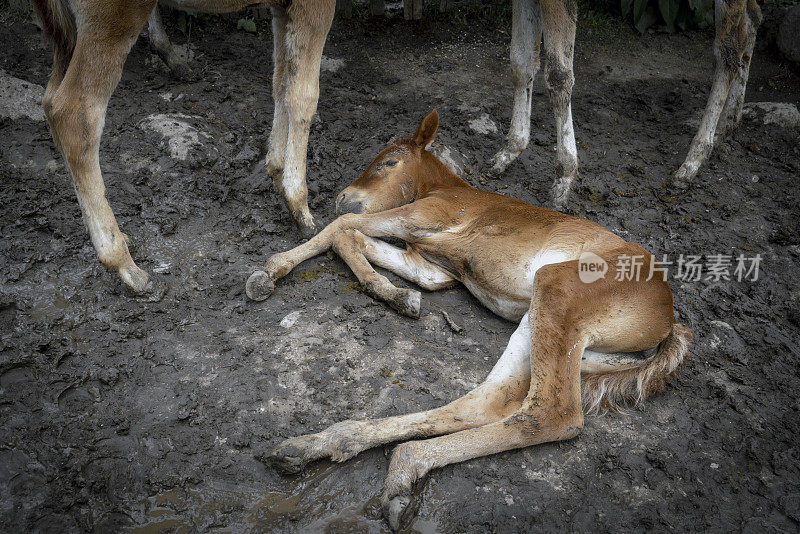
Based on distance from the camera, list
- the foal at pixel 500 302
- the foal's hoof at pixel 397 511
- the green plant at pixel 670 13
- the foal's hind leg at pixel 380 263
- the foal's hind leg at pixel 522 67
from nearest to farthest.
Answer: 1. the foal's hoof at pixel 397 511
2. the foal at pixel 500 302
3. the foal's hind leg at pixel 380 263
4. the foal's hind leg at pixel 522 67
5. the green plant at pixel 670 13

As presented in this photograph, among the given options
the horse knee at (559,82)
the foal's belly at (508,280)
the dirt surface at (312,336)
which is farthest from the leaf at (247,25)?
the foal's belly at (508,280)

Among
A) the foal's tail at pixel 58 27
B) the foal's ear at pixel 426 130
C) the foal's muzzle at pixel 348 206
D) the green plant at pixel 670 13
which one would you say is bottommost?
the foal's muzzle at pixel 348 206

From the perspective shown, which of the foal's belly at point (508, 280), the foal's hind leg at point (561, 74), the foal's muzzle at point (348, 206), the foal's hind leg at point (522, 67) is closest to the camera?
the foal's belly at point (508, 280)

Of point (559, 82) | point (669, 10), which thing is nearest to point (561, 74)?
point (559, 82)

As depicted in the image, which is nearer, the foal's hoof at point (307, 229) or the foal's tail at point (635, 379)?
the foal's tail at point (635, 379)

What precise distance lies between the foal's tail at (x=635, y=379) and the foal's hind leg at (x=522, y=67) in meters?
2.53

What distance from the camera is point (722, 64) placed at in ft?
18.6

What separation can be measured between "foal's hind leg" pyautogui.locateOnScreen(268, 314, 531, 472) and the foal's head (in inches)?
58.6

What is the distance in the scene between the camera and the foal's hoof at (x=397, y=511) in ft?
8.74

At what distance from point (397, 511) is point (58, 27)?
11.7ft

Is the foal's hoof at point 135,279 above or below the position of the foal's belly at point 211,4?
below

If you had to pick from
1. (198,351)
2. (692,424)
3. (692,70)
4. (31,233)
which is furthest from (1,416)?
(692,70)

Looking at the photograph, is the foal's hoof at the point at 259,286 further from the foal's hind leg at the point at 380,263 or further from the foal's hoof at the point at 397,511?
the foal's hoof at the point at 397,511

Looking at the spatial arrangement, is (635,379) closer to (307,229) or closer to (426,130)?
(426,130)
